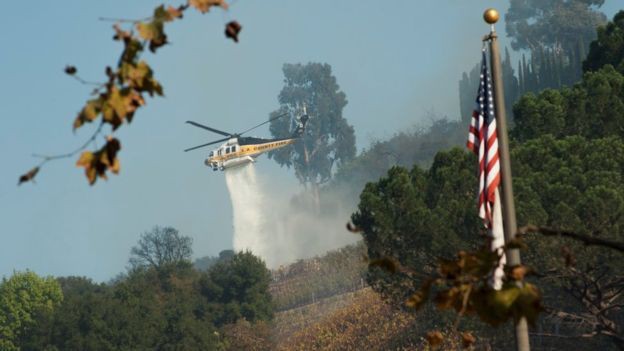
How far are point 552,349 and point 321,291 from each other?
54.5 meters

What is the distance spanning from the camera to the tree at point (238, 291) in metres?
92.9

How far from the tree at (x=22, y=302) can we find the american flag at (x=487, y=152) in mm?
83626

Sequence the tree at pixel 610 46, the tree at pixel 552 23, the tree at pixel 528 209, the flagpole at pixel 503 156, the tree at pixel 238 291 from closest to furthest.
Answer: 1. the flagpole at pixel 503 156
2. the tree at pixel 528 209
3. the tree at pixel 610 46
4. the tree at pixel 238 291
5. the tree at pixel 552 23

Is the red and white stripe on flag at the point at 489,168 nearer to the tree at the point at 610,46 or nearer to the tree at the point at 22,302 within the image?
the tree at the point at 610,46

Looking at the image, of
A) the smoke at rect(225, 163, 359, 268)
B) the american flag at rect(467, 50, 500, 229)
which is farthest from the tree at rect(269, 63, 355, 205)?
the american flag at rect(467, 50, 500, 229)

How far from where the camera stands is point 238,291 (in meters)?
96.0

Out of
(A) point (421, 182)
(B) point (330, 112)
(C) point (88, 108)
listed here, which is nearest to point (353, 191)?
(B) point (330, 112)

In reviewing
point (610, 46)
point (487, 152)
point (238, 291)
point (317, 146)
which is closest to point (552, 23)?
point (317, 146)

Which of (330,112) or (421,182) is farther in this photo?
(330,112)

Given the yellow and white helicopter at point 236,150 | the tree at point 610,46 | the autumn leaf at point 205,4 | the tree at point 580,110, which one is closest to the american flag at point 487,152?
the autumn leaf at point 205,4

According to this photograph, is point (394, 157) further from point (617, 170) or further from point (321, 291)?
point (617, 170)

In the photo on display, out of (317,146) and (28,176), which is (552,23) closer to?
(317,146)

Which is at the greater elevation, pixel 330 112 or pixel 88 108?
pixel 330 112

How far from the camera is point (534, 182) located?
151 ft
